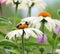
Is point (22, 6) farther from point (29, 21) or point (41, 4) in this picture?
point (29, 21)

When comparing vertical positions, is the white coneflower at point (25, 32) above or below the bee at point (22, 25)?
below

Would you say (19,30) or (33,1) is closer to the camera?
(19,30)

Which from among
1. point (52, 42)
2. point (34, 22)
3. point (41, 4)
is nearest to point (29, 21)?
point (34, 22)

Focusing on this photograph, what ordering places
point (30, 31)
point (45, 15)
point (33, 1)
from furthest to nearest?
point (33, 1), point (45, 15), point (30, 31)

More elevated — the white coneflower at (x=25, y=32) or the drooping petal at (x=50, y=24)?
the drooping petal at (x=50, y=24)

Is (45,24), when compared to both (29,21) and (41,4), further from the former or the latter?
(41,4)

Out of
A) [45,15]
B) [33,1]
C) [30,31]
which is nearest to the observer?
[30,31]

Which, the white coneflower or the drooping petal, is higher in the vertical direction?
the drooping petal

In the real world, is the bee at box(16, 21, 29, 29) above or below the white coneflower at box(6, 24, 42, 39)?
above

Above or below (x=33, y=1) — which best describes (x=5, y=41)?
below
